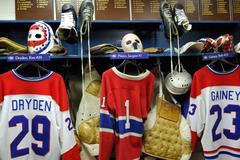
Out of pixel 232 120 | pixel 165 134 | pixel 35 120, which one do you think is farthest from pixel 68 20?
pixel 232 120

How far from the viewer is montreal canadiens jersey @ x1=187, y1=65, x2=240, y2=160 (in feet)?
6.58

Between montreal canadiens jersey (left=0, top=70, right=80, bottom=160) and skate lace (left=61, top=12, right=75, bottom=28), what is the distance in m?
0.32

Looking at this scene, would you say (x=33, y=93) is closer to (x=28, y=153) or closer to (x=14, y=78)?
(x=14, y=78)

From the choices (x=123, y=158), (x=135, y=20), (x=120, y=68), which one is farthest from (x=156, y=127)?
(x=135, y=20)

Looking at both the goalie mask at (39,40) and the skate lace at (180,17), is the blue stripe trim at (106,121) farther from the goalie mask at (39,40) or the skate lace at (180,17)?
the skate lace at (180,17)

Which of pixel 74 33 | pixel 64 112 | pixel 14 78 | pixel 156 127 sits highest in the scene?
pixel 74 33

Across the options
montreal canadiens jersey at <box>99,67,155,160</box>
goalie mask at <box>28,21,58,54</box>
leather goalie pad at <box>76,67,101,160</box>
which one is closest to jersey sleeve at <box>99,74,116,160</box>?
montreal canadiens jersey at <box>99,67,155,160</box>

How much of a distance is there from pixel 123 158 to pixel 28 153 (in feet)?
1.70

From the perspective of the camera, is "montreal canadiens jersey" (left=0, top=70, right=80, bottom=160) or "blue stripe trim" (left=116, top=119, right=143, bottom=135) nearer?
"montreal canadiens jersey" (left=0, top=70, right=80, bottom=160)

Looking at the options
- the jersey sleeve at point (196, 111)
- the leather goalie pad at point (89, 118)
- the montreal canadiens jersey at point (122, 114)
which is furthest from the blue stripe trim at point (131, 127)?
the jersey sleeve at point (196, 111)

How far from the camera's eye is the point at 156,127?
2.04 meters

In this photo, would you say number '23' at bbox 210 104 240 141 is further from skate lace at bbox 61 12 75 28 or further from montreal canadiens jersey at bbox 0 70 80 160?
skate lace at bbox 61 12 75 28

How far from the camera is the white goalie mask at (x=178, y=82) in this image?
2086 millimetres

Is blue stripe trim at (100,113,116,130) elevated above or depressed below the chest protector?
above
